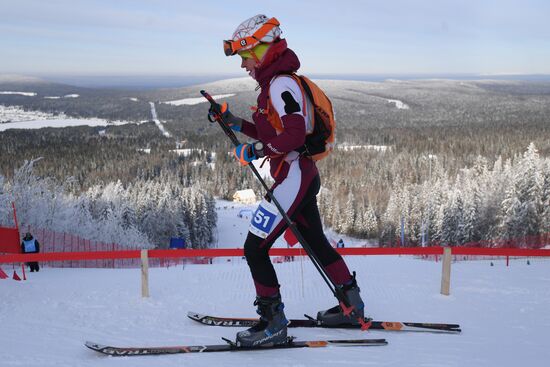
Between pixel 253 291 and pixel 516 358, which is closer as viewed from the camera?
pixel 516 358

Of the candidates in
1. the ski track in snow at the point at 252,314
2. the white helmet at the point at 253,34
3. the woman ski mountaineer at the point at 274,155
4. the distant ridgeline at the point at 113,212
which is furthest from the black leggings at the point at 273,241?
the distant ridgeline at the point at 113,212

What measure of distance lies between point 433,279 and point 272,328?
337 centimetres

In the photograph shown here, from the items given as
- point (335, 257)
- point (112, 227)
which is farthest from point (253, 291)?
point (112, 227)

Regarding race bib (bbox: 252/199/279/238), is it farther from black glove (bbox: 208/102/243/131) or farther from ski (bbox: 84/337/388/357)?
ski (bbox: 84/337/388/357)

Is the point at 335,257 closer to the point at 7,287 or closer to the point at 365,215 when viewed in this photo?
the point at 7,287

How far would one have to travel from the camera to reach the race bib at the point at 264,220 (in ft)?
12.5

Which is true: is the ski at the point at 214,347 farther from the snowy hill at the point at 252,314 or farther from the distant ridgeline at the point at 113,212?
the distant ridgeline at the point at 113,212

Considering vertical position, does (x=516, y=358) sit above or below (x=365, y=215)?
above

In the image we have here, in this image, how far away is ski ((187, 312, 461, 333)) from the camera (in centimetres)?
418

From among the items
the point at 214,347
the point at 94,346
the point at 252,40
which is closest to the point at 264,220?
the point at 214,347

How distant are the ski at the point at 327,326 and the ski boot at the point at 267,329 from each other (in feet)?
1.44

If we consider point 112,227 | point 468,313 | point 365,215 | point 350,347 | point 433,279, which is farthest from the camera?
point 365,215

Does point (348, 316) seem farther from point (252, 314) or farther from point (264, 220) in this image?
point (264, 220)

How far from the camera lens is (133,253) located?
5.61 meters
